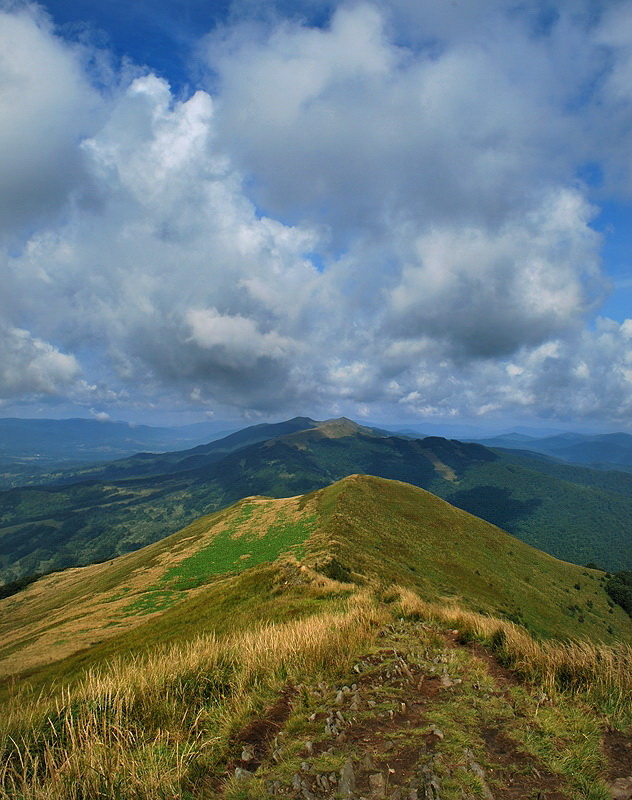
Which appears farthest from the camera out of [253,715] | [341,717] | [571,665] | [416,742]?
[571,665]

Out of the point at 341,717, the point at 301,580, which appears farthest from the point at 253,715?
the point at 301,580

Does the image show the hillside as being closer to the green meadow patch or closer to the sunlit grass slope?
the sunlit grass slope

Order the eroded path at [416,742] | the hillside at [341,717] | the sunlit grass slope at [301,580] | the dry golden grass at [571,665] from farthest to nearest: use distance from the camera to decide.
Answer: the sunlit grass slope at [301,580] → the dry golden grass at [571,665] → the hillside at [341,717] → the eroded path at [416,742]

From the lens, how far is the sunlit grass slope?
23.1 metres

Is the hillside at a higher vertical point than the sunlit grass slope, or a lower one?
higher

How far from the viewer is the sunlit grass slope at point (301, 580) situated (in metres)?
23.1

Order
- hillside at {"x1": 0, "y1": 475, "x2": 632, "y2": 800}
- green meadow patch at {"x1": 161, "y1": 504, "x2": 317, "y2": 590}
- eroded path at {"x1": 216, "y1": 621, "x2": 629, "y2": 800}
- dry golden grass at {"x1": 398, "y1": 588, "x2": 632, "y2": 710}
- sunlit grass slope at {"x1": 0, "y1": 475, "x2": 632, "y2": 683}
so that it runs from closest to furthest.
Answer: eroded path at {"x1": 216, "y1": 621, "x2": 629, "y2": 800}, hillside at {"x1": 0, "y1": 475, "x2": 632, "y2": 800}, dry golden grass at {"x1": 398, "y1": 588, "x2": 632, "y2": 710}, sunlit grass slope at {"x1": 0, "y1": 475, "x2": 632, "y2": 683}, green meadow patch at {"x1": 161, "y1": 504, "x2": 317, "y2": 590}

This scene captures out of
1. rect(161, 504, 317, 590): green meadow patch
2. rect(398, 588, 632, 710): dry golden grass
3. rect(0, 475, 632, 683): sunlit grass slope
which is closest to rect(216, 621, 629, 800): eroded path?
rect(398, 588, 632, 710): dry golden grass

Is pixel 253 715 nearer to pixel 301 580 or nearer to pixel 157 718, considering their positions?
pixel 157 718

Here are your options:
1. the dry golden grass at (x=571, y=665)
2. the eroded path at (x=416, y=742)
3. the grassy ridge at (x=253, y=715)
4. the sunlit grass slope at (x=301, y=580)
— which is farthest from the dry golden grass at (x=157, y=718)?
the sunlit grass slope at (x=301, y=580)

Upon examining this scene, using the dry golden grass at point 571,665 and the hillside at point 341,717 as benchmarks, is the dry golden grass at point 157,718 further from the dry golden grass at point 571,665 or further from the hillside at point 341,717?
the dry golden grass at point 571,665

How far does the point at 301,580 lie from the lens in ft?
80.2

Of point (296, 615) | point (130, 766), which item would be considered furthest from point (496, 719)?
point (296, 615)

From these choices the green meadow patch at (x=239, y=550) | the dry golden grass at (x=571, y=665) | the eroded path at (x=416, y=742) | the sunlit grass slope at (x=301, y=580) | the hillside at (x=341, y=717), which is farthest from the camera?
the green meadow patch at (x=239, y=550)
